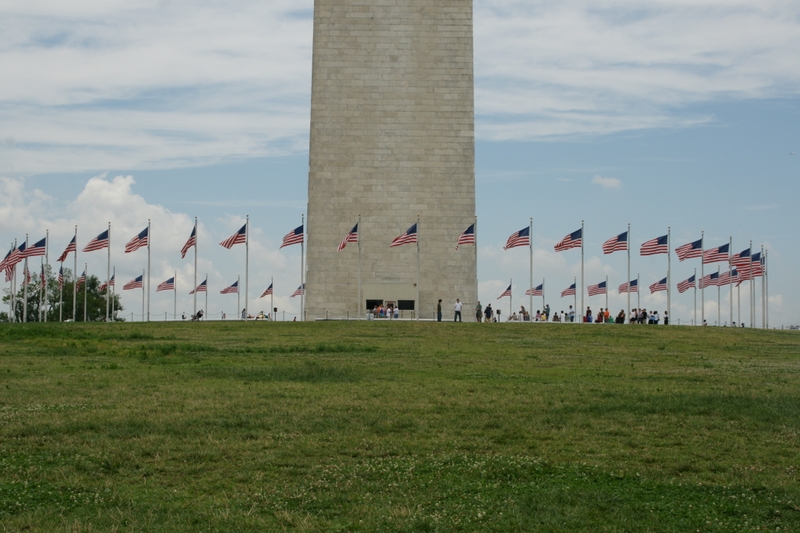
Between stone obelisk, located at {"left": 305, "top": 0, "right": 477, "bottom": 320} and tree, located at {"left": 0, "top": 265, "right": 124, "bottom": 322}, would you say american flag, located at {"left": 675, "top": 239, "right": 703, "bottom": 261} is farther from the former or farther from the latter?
tree, located at {"left": 0, "top": 265, "right": 124, "bottom": 322}

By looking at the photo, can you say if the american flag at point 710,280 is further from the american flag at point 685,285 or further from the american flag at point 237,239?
the american flag at point 237,239

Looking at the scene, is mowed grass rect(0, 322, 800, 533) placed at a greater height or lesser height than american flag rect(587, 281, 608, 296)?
lesser

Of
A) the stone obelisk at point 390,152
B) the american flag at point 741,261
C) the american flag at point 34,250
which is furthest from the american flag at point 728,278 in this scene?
the american flag at point 34,250

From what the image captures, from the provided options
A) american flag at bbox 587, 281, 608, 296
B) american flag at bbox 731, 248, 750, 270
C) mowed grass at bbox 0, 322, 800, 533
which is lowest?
mowed grass at bbox 0, 322, 800, 533

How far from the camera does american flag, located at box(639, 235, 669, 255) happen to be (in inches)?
1852

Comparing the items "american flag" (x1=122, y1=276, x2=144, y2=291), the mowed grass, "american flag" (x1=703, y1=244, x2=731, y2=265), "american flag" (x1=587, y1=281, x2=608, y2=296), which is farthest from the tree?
the mowed grass

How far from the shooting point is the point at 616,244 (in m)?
47.5

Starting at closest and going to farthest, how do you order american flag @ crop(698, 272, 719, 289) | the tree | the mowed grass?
the mowed grass, american flag @ crop(698, 272, 719, 289), the tree

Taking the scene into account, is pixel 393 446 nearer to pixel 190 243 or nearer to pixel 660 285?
pixel 190 243

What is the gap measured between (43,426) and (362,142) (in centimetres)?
4181

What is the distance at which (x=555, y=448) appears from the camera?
12.8 m

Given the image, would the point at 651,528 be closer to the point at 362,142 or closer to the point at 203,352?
the point at 203,352

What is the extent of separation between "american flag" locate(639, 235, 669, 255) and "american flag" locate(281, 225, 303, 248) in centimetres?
1549

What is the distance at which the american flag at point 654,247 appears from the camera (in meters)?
47.0
